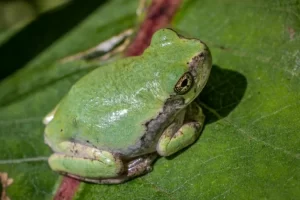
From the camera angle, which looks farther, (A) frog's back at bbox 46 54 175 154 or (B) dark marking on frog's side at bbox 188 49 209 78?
(A) frog's back at bbox 46 54 175 154

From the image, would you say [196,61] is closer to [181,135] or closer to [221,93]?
[221,93]

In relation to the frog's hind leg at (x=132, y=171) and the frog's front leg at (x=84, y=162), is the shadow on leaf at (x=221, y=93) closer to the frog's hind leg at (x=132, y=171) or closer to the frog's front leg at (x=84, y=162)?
the frog's hind leg at (x=132, y=171)

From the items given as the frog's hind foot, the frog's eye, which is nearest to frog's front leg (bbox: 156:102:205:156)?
the frog's hind foot

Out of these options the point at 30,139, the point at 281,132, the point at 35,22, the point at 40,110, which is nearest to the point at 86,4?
the point at 35,22

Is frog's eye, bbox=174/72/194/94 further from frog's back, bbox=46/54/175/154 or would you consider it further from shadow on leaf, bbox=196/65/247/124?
shadow on leaf, bbox=196/65/247/124

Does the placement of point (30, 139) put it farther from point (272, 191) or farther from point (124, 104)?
point (272, 191)
